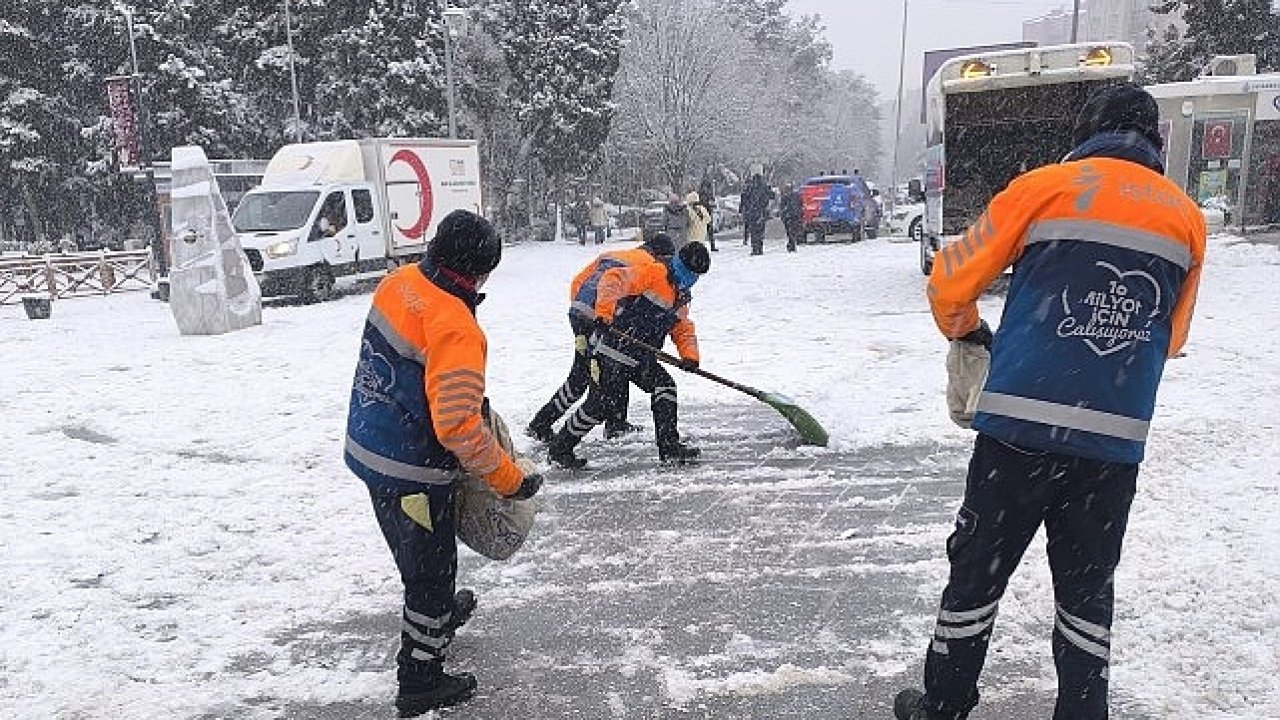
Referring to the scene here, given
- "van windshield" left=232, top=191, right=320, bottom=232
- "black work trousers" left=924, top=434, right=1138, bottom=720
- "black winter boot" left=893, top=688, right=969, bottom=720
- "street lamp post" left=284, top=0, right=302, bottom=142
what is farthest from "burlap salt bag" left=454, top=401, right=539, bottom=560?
"street lamp post" left=284, top=0, right=302, bottom=142

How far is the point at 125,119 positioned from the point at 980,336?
65.9 ft

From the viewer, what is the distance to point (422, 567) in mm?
3264

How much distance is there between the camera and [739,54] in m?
43.8

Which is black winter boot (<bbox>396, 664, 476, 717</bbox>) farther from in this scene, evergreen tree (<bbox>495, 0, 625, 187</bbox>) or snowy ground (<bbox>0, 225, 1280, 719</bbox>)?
evergreen tree (<bbox>495, 0, 625, 187</bbox>)

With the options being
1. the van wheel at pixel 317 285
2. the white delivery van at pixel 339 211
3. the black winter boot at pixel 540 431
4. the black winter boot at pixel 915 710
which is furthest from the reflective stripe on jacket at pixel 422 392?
the van wheel at pixel 317 285

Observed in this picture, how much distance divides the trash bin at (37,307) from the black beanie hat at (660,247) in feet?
46.7

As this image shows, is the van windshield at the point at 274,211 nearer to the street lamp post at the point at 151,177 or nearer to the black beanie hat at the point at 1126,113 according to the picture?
the street lamp post at the point at 151,177

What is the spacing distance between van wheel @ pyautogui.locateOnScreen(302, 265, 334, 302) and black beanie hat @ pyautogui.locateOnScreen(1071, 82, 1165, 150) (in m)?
15.7

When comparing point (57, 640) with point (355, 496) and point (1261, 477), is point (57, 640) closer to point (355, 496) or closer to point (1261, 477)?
point (355, 496)

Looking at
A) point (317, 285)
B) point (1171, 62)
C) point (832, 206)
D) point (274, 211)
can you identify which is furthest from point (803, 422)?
point (1171, 62)

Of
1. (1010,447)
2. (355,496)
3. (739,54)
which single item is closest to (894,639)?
(1010,447)

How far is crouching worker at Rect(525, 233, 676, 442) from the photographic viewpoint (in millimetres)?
6156

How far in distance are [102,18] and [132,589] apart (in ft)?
101

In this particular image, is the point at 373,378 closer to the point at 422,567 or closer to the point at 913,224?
the point at 422,567
